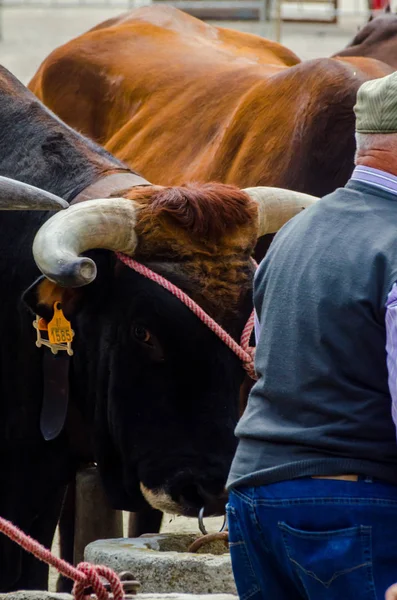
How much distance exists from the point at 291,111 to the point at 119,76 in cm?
206

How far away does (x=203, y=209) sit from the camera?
14.4ft

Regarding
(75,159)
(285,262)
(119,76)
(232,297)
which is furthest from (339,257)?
(119,76)

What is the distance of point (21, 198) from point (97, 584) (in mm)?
1156

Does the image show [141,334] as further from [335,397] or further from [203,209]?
[335,397]

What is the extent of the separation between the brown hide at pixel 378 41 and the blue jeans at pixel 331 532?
5.15m

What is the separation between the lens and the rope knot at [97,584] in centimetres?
315

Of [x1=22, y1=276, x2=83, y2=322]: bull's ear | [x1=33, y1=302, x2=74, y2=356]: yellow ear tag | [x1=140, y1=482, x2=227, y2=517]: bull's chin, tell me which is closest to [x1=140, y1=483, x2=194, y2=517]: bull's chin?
[x1=140, y1=482, x2=227, y2=517]: bull's chin

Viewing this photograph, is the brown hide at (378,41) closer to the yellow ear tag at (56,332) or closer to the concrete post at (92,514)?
the concrete post at (92,514)

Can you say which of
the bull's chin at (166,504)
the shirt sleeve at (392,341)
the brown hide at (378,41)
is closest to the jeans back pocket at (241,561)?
the shirt sleeve at (392,341)

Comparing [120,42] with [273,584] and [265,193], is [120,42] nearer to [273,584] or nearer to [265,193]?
[265,193]

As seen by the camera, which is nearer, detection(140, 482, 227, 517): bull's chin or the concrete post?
detection(140, 482, 227, 517): bull's chin

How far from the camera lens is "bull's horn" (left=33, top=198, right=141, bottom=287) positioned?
412cm

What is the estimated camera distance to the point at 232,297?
436cm

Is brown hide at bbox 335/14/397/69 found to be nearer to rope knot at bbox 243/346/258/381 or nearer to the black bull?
the black bull
